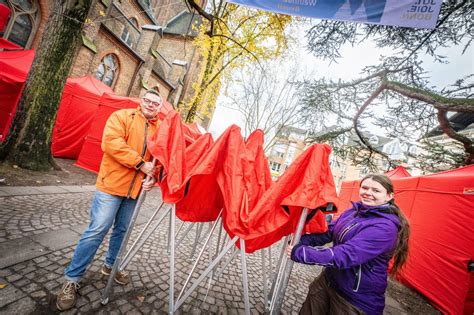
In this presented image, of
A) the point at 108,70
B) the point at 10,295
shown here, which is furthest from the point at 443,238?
the point at 108,70

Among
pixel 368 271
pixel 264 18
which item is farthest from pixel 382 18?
pixel 264 18

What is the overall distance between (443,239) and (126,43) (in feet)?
56.8

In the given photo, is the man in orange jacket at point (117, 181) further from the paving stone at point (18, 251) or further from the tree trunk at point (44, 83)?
the tree trunk at point (44, 83)

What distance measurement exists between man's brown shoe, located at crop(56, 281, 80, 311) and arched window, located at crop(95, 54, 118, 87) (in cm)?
1338

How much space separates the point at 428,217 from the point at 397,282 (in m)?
2.18

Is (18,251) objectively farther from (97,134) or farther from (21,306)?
(97,134)

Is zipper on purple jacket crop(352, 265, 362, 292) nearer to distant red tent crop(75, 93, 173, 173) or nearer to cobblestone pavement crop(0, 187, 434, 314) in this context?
cobblestone pavement crop(0, 187, 434, 314)

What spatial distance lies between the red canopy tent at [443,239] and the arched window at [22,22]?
1631 centimetres

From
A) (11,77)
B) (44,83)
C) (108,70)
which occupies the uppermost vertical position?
(108,70)

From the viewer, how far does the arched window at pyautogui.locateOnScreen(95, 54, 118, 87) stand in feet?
42.9

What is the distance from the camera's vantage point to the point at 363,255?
1775mm

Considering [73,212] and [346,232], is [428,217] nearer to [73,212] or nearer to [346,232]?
[346,232]

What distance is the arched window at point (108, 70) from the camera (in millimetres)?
13084

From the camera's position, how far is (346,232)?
205 cm
